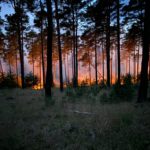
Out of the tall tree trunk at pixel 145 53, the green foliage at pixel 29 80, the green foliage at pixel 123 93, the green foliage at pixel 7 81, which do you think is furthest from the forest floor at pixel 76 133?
the green foliage at pixel 29 80

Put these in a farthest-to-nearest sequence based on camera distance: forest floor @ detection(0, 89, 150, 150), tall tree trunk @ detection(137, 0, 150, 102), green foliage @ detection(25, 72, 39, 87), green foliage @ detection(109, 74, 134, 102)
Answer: green foliage @ detection(25, 72, 39, 87)
green foliage @ detection(109, 74, 134, 102)
tall tree trunk @ detection(137, 0, 150, 102)
forest floor @ detection(0, 89, 150, 150)

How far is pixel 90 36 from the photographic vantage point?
2550 cm

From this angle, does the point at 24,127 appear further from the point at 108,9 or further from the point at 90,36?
the point at 90,36

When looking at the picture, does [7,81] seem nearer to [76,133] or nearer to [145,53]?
[145,53]

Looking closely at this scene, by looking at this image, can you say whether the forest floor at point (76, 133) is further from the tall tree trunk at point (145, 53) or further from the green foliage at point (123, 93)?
the green foliage at point (123, 93)

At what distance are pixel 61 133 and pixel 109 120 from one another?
1.82 meters

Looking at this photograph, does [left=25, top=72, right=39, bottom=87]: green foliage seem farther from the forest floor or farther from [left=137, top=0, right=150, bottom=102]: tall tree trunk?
[left=137, top=0, right=150, bottom=102]: tall tree trunk

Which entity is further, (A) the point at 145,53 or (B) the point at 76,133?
(A) the point at 145,53

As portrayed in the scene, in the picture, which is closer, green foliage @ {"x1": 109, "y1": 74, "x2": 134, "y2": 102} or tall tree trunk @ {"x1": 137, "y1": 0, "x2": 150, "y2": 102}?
tall tree trunk @ {"x1": 137, "y1": 0, "x2": 150, "y2": 102}

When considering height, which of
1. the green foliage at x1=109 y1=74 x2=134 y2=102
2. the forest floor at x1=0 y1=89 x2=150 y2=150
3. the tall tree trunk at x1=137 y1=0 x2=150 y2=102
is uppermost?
the tall tree trunk at x1=137 y1=0 x2=150 y2=102

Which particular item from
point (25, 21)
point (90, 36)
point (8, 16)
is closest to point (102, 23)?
point (90, 36)

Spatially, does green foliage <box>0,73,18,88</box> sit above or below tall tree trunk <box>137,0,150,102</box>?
below

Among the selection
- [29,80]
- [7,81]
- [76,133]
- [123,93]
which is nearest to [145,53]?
[123,93]

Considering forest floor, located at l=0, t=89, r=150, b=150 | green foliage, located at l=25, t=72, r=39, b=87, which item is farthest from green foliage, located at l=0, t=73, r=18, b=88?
forest floor, located at l=0, t=89, r=150, b=150
